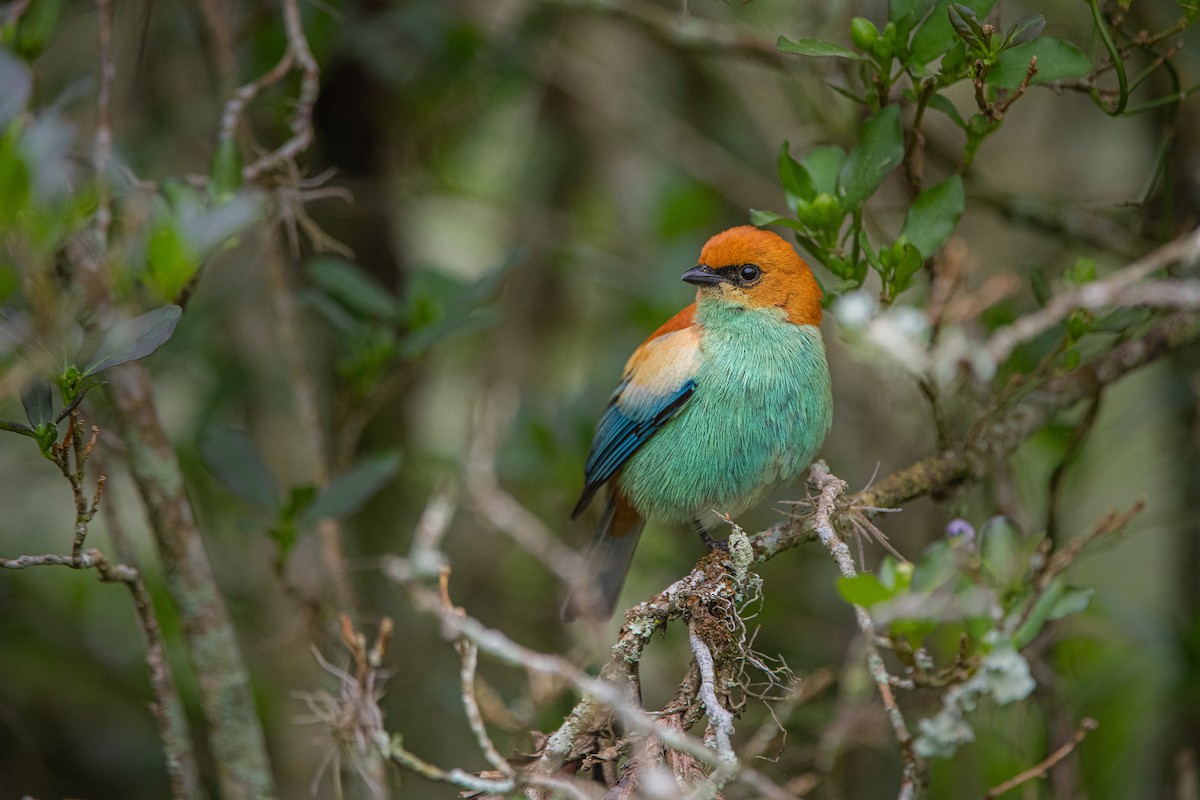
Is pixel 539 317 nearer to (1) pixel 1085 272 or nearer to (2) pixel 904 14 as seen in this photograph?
(1) pixel 1085 272

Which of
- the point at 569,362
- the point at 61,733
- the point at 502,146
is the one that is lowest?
the point at 61,733

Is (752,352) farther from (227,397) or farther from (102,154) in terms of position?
(227,397)

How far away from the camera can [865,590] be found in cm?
194

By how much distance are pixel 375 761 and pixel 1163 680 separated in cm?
276

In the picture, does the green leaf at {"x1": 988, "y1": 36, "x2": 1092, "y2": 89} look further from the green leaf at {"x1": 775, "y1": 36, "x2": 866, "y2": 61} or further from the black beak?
the black beak

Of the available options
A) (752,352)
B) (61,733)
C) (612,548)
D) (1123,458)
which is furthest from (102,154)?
(1123,458)

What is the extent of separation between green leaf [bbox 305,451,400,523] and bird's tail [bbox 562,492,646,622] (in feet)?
3.13

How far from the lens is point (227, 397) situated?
4293mm

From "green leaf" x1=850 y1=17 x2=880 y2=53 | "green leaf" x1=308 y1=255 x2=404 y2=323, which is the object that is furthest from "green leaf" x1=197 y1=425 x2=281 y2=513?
"green leaf" x1=850 y1=17 x2=880 y2=53

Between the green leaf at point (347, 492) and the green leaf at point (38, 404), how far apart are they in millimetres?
1024

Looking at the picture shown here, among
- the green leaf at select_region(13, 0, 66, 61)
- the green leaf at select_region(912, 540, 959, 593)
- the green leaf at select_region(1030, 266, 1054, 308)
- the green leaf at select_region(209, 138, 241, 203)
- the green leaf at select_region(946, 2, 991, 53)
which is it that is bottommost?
the green leaf at select_region(912, 540, 959, 593)

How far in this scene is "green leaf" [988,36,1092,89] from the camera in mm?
2373

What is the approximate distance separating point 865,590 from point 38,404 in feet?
5.40

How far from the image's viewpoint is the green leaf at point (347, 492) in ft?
10.2
